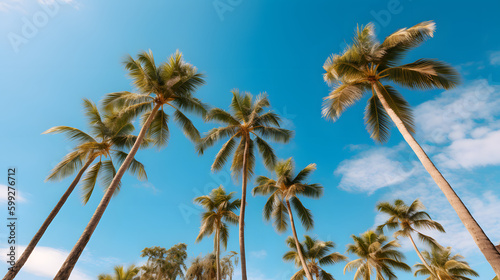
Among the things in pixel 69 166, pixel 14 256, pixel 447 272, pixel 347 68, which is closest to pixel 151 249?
pixel 69 166

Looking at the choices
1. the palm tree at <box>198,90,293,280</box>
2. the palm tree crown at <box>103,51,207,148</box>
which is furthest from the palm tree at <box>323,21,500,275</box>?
the palm tree crown at <box>103,51,207,148</box>

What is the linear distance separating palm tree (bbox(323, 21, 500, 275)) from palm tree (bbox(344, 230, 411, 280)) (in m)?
17.0

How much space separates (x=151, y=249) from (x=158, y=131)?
733 inches

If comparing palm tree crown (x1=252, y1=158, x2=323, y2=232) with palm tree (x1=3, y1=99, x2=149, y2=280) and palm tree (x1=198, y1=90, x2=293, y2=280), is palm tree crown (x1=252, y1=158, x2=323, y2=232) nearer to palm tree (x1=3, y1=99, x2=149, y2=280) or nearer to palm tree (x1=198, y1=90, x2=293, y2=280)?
palm tree (x1=198, y1=90, x2=293, y2=280)

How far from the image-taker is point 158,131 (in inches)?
508

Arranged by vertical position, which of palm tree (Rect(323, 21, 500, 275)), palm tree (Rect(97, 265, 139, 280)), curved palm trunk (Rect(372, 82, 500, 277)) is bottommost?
curved palm trunk (Rect(372, 82, 500, 277))

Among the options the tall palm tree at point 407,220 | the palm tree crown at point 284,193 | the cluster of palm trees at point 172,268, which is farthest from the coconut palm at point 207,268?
the tall palm tree at point 407,220

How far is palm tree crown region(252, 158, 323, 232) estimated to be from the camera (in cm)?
1838

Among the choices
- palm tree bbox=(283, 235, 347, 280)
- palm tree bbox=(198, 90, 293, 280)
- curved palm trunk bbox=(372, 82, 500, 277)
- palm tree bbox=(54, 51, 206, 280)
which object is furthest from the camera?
palm tree bbox=(283, 235, 347, 280)

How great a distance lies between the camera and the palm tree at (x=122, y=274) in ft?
80.8

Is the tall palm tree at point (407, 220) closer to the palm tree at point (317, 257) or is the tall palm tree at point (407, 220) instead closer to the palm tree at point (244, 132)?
the palm tree at point (317, 257)

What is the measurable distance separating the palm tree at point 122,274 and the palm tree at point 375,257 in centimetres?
2372

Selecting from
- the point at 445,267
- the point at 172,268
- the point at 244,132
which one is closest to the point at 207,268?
the point at 172,268

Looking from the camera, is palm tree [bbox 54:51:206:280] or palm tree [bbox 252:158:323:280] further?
palm tree [bbox 252:158:323:280]
